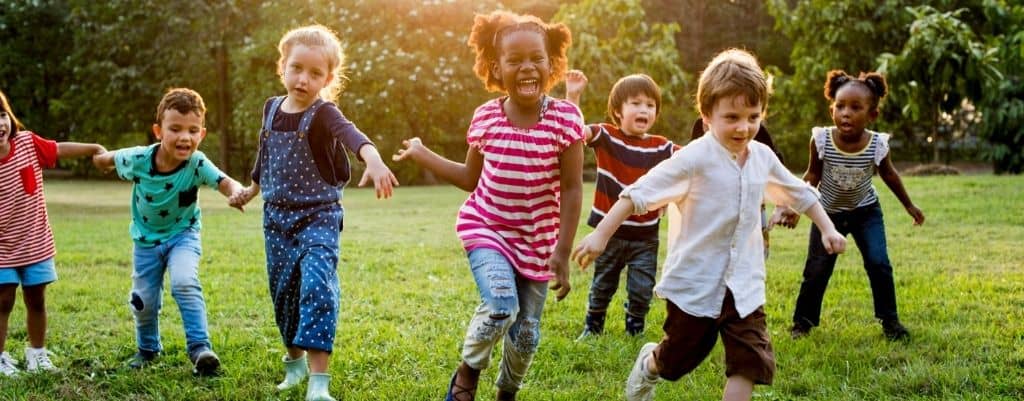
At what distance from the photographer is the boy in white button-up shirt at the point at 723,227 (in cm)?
369

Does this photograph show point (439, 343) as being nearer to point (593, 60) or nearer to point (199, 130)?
point (199, 130)

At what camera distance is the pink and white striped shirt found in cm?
394

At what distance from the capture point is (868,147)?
18.2 feet

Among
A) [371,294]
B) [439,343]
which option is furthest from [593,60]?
→ [439,343]

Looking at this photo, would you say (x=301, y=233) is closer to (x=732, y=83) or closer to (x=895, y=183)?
(x=732, y=83)

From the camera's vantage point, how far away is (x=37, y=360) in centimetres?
502

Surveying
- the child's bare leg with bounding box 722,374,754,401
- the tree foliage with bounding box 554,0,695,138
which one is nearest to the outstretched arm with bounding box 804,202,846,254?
the child's bare leg with bounding box 722,374,754,401

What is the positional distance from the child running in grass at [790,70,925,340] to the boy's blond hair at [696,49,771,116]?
1885mm

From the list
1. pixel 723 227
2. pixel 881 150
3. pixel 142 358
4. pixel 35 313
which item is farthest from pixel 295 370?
pixel 881 150

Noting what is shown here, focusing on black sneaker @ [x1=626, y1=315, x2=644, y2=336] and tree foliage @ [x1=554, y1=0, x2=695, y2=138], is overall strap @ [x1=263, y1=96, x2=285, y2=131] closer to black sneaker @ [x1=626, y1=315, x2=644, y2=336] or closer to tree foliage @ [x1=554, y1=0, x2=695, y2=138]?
black sneaker @ [x1=626, y1=315, x2=644, y2=336]

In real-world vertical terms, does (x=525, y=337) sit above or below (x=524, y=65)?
below

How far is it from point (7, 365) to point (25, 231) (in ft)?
2.32

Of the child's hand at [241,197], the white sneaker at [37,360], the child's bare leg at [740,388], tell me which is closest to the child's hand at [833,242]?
the child's bare leg at [740,388]

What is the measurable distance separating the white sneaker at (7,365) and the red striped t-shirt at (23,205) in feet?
1.69
